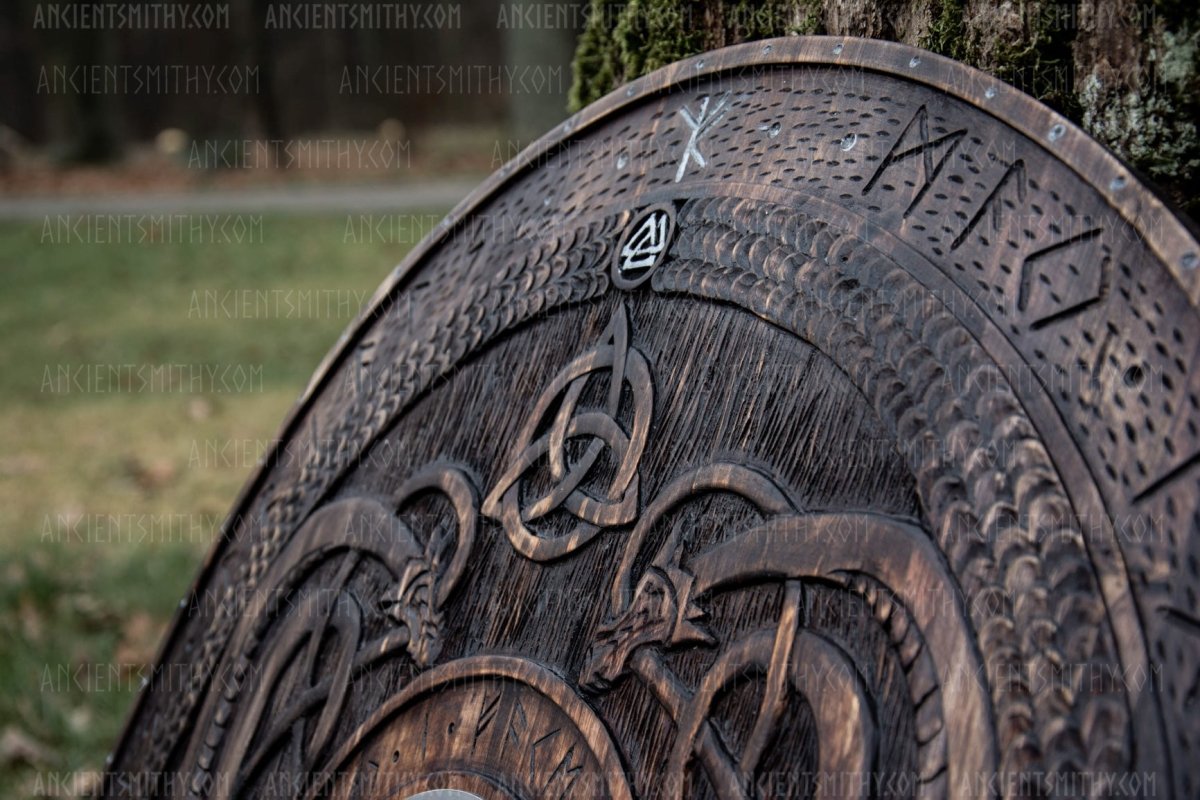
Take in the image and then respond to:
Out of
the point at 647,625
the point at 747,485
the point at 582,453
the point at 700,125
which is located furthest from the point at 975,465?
the point at 700,125

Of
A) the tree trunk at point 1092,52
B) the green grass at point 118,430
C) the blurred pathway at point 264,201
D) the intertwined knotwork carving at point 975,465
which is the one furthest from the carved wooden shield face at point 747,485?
the blurred pathway at point 264,201

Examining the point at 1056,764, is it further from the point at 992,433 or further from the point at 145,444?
the point at 145,444

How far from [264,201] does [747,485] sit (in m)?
12.6

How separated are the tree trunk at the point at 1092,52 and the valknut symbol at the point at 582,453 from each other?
1.74ft

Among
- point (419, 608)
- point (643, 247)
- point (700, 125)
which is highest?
point (700, 125)

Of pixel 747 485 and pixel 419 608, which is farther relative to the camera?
pixel 419 608

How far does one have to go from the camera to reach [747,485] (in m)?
1.33

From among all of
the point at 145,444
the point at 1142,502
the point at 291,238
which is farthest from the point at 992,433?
the point at 291,238

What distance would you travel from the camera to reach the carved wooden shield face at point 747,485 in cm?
107

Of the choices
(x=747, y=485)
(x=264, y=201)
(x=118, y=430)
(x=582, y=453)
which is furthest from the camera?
(x=264, y=201)

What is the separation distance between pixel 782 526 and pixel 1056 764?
37 centimetres

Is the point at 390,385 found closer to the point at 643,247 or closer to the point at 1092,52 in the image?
the point at 643,247

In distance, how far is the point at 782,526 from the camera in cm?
128

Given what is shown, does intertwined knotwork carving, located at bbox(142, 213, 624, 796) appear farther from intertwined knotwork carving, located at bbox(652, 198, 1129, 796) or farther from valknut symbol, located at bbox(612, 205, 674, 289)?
intertwined knotwork carving, located at bbox(652, 198, 1129, 796)
